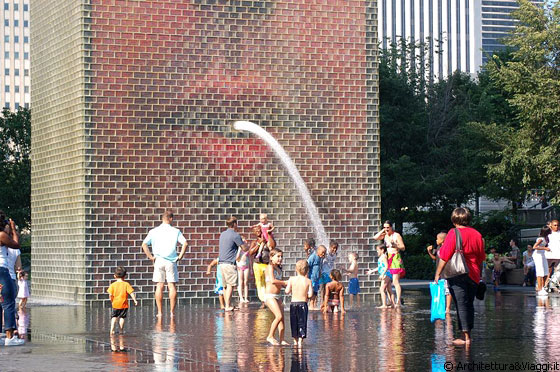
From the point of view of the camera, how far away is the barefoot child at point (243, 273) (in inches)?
847

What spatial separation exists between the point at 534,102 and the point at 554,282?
1371 centimetres

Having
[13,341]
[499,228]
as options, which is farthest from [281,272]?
[499,228]

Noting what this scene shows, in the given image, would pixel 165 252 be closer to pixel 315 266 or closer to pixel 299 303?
pixel 315 266

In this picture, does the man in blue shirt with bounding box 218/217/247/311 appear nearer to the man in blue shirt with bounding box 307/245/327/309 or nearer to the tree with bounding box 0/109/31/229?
the man in blue shirt with bounding box 307/245/327/309

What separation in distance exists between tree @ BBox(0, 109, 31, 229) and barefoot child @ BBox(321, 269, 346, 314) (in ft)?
123

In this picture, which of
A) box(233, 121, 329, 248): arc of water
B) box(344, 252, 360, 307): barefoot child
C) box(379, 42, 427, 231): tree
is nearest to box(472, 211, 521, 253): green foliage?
box(379, 42, 427, 231): tree

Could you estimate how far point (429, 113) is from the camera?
47969 millimetres

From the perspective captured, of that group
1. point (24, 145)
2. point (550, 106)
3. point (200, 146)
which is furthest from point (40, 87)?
point (24, 145)

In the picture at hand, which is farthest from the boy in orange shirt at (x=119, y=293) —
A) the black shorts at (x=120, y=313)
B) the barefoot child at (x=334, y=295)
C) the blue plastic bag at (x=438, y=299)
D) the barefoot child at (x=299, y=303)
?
the barefoot child at (x=334, y=295)

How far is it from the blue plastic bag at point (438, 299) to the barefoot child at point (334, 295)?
8.63 ft

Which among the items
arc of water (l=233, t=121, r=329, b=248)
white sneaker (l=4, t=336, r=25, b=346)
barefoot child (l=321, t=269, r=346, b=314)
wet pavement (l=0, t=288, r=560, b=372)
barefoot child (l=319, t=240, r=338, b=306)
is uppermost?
arc of water (l=233, t=121, r=329, b=248)

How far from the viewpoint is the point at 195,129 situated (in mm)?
22578

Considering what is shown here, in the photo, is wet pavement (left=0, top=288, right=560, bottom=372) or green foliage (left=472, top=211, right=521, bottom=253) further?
green foliage (left=472, top=211, right=521, bottom=253)

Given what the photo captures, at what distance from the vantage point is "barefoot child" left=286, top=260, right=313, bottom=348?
1309 centimetres
